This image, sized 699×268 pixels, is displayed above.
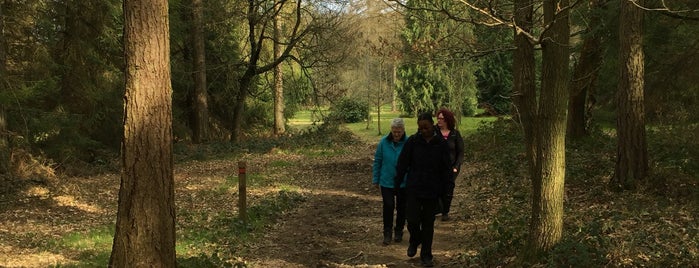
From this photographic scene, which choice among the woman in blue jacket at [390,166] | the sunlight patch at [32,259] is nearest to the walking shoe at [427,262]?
the woman in blue jacket at [390,166]

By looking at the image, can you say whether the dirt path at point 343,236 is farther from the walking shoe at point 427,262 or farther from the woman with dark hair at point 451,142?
the woman with dark hair at point 451,142

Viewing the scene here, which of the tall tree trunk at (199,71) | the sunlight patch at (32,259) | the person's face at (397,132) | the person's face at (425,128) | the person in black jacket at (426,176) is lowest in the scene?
the sunlight patch at (32,259)

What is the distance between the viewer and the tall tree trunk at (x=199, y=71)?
21.7m

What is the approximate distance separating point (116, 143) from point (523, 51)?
1552 cm

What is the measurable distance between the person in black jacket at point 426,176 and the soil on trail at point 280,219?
583mm

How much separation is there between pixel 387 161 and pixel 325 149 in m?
15.1

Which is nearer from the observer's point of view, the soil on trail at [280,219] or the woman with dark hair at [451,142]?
the soil on trail at [280,219]

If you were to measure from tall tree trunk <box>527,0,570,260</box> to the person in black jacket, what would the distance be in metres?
1.21

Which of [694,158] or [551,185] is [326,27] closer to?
[694,158]

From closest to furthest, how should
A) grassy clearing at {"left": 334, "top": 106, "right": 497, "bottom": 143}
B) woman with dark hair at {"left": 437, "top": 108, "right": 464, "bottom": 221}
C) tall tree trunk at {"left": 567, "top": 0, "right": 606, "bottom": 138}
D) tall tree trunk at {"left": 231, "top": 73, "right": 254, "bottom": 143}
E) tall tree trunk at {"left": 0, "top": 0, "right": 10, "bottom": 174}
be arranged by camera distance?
woman with dark hair at {"left": 437, "top": 108, "right": 464, "bottom": 221} → tall tree trunk at {"left": 0, "top": 0, "right": 10, "bottom": 174} → tall tree trunk at {"left": 567, "top": 0, "right": 606, "bottom": 138} → tall tree trunk at {"left": 231, "top": 73, "right": 254, "bottom": 143} → grassy clearing at {"left": 334, "top": 106, "right": 497, "bottom": 143}

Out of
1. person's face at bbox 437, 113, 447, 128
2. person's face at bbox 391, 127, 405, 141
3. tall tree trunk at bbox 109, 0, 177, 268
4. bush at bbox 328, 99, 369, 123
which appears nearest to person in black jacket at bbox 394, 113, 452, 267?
person's face at bbox 391, 127, 405, 141

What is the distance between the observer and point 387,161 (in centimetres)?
767

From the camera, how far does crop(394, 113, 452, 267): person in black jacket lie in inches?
260

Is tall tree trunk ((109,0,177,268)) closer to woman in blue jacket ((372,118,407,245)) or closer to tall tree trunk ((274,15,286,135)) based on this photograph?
woman in blue jacket ((372,118,407,245))
